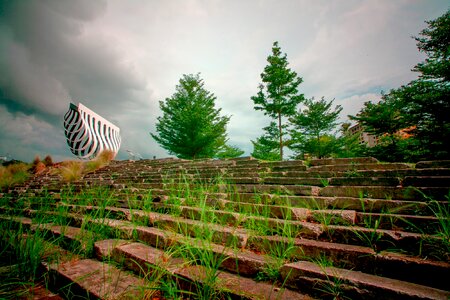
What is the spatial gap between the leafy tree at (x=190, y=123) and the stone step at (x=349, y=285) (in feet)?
45.2

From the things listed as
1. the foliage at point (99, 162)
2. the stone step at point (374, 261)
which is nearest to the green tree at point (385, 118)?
the stone step at point (374, 261)

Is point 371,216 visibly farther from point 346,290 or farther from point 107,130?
point 107,130

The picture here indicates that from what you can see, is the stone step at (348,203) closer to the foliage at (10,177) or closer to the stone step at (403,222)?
the stone step at (403,222)

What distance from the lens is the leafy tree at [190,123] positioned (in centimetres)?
1458

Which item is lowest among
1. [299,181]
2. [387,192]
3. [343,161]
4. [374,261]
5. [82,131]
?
[374,261]

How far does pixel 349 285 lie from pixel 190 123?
14.1m

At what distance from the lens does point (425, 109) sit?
918 centimetres

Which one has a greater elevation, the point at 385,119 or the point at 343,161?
the point at 385,119

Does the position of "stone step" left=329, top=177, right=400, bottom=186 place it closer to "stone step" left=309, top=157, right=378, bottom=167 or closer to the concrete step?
the concrete step

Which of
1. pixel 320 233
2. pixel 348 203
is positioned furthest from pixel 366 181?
pixel 320 233

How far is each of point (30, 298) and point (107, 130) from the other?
3419cm

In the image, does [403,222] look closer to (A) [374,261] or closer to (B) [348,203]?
(B) [348,203]

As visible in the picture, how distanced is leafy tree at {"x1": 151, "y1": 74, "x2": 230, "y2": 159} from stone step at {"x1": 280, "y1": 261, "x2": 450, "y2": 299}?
13.8m

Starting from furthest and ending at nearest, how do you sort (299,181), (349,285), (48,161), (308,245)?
(48,161), (299,181), (308,245), (349,285)
